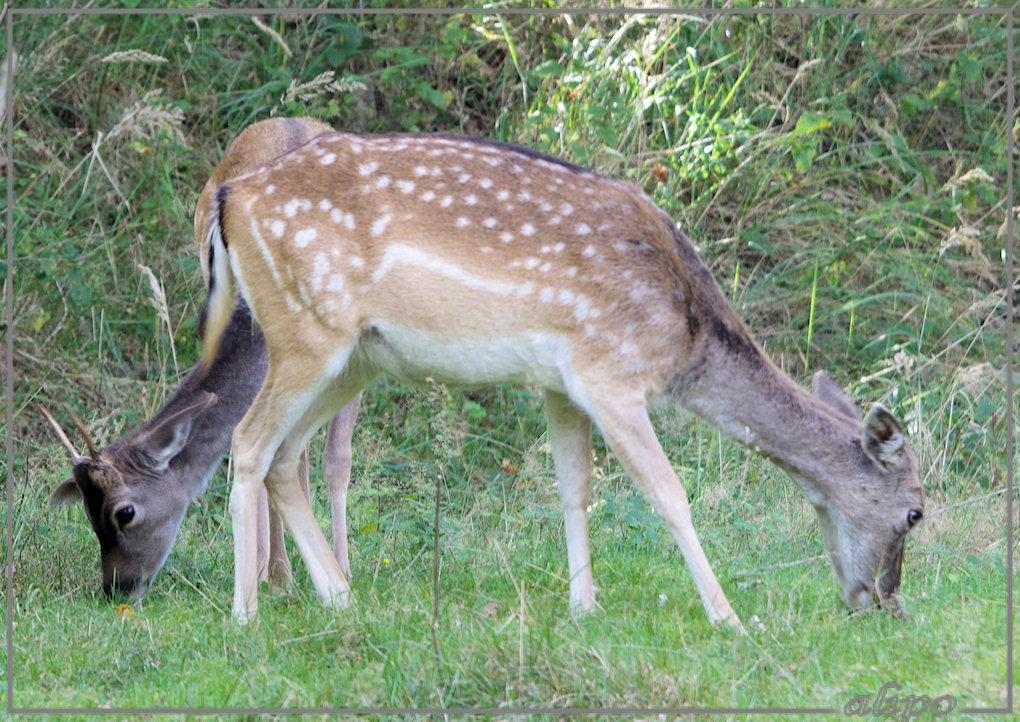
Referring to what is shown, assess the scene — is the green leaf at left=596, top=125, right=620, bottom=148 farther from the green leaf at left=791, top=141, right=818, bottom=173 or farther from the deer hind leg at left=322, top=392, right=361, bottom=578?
the deer hind leg at left=322, top=392, right=361, bottom=578

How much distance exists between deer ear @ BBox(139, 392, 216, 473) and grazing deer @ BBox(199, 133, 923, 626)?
535 mm

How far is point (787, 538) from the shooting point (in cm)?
544

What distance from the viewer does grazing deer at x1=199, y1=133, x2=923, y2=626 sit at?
4.40m

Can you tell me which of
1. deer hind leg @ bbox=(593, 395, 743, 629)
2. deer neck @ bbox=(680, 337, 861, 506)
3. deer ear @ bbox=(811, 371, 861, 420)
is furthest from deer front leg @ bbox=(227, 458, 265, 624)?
deer ear @ bbox=(811, 371, 861, 420)

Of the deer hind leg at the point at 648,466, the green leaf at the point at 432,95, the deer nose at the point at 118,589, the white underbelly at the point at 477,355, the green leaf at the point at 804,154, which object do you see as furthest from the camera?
the green leaf at the point at 432,95

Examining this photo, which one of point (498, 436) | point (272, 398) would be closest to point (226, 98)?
point (498, 436)

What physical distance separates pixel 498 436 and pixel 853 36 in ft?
10.5

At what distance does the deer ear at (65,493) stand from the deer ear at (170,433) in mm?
347

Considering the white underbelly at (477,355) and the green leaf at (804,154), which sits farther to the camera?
the green leaf at (804,154)

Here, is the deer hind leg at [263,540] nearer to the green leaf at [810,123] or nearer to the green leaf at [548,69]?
the green leaf at [548,69]

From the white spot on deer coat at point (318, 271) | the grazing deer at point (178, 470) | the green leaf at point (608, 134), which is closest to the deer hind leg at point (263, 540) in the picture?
the grazing deer at point (178, 470)

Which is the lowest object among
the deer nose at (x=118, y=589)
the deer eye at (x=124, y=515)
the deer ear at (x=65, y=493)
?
the deer nose at (x=118, y=589)

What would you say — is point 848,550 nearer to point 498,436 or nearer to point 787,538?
point 787,538

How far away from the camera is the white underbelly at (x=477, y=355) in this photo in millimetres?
4422
